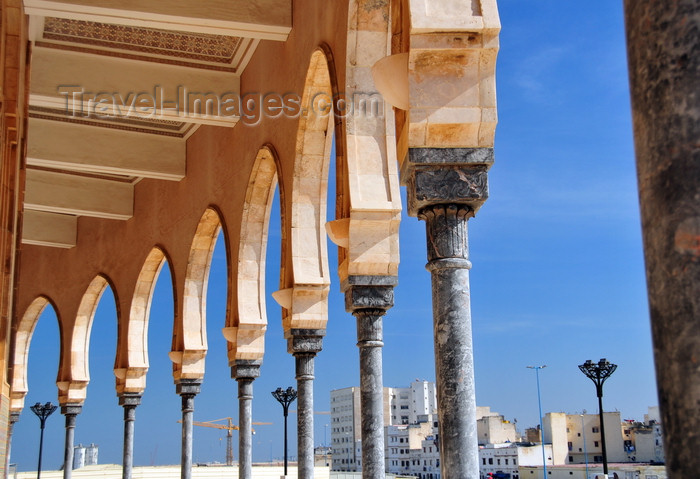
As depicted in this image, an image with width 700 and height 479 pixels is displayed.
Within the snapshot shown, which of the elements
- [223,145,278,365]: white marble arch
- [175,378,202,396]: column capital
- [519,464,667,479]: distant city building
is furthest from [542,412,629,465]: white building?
[223,145,278,365]: white marble arch

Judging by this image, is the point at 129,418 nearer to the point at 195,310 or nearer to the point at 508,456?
the point at 195,310

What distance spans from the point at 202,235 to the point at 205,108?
8.34 ft

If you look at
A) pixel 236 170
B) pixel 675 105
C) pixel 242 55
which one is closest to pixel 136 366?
pixel 236 170

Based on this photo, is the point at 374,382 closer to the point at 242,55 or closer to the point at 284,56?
the point at 284,56

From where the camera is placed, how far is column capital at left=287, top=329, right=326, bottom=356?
29.7 ft

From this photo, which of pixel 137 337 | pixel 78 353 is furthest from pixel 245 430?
pixel 78 353

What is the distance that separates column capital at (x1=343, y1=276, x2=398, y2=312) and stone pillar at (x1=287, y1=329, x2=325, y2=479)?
2.18 m

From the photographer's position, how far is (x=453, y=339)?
4.50 meters

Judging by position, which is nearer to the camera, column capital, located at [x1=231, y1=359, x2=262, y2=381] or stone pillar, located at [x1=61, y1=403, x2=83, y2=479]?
column capital, located at [x1=231, y1=359, x2=262, y2=381]

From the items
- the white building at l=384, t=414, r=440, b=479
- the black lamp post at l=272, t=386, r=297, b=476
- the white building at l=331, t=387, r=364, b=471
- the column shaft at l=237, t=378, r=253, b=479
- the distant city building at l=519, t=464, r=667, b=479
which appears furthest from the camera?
the white building at l=331, t=387, r=364, b=471

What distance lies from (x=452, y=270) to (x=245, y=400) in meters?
7.10

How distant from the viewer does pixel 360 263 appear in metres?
6.93

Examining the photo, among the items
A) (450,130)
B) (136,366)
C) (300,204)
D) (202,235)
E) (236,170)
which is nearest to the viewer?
(450,130)

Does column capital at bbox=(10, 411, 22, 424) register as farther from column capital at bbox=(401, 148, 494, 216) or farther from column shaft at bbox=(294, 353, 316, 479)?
column capital at bbox=(401, 148, 494, 216)
